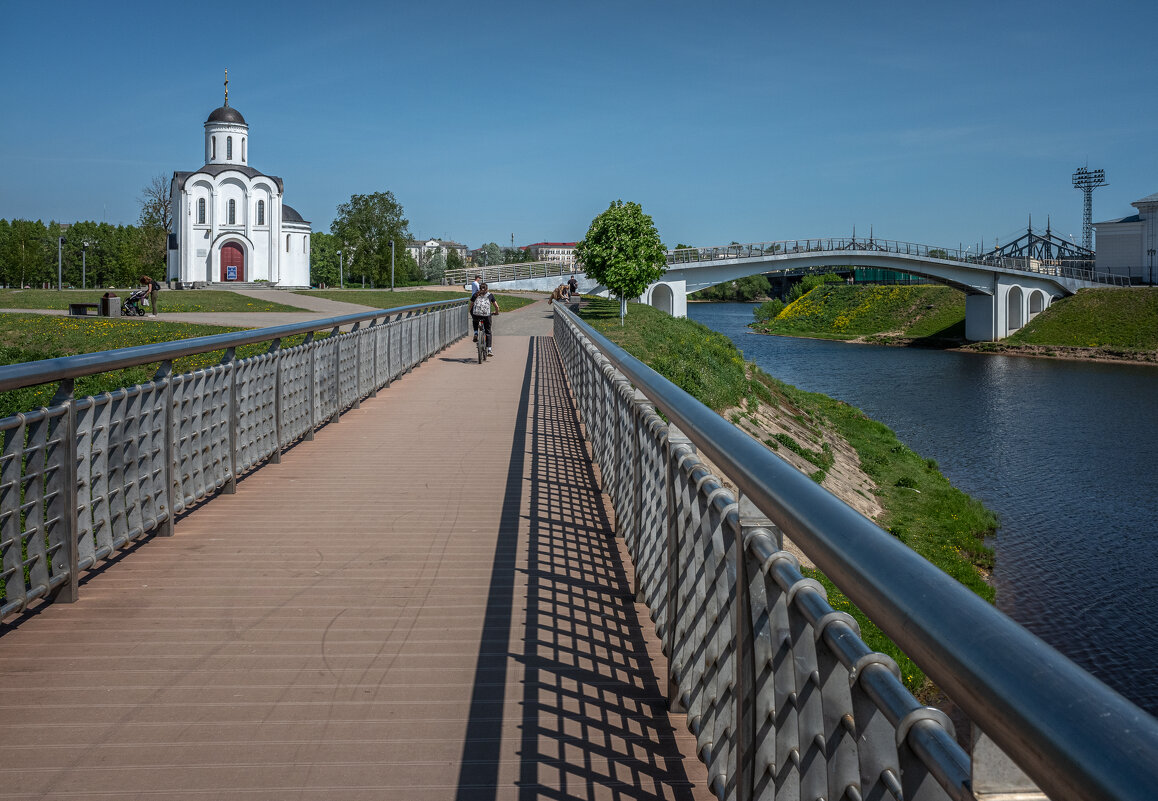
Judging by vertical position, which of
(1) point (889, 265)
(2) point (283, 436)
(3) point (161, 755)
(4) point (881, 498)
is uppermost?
(1) point (889, 265)

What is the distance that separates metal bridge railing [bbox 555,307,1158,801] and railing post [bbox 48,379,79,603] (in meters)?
2.66

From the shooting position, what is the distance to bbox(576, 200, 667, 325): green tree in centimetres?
4203

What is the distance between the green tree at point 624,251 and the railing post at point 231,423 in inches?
1359

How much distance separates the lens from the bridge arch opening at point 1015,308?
63312mm

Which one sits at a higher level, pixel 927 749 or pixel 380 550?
pixel 927 749

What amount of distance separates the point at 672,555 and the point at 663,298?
56629mm

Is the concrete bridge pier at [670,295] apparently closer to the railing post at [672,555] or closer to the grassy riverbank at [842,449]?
the grassy riverbank at [842,449]

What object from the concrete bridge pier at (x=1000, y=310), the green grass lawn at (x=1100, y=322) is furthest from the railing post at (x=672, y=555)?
the concrete bridge pier at (x=1000, y=310)

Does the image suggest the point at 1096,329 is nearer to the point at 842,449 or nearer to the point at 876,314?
the point at 876,314

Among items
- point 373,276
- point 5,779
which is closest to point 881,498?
point 5,779

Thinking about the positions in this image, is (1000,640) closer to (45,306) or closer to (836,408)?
(836,408)

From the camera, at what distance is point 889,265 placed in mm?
61312

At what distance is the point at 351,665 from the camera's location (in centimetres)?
364

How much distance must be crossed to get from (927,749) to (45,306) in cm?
3537
